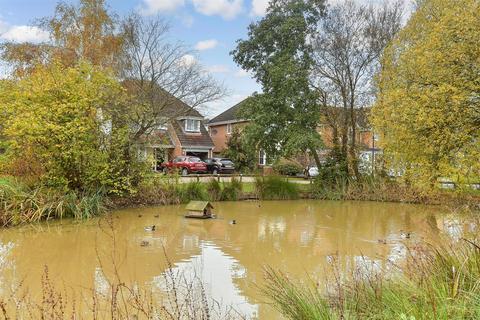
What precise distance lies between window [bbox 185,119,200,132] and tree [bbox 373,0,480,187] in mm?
26623

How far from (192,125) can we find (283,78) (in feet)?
55.7

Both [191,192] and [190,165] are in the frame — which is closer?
[191,192]

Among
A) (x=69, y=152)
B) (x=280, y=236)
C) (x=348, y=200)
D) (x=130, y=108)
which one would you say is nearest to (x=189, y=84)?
(x=130, y=108)

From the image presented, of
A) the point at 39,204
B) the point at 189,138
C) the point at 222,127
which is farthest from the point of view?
the point at 222,127

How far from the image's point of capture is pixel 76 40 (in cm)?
2661

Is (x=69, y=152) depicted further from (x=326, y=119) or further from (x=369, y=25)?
(x=369, y=25)

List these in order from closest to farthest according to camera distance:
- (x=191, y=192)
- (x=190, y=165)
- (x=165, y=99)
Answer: (x=191, y=192) → (x=165, y=99) → (x=190, y=165)

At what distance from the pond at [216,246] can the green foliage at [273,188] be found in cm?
477

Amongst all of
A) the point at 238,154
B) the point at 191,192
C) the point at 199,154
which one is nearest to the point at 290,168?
the point at 238,154

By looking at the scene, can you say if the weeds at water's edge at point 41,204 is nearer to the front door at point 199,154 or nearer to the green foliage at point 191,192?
the green foliage at point 191,192

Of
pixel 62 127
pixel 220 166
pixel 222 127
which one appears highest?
pixel 222 127

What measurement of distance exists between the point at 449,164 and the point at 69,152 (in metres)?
12.9

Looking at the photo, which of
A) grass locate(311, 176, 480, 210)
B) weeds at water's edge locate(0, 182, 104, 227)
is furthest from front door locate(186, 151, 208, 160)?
weeds at water's edge locate(0, 182, 104, 227)

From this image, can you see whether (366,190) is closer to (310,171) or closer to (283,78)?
(283,78)
